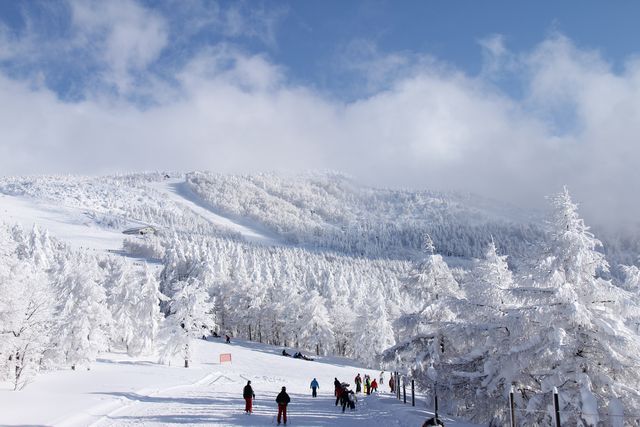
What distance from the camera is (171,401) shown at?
2950cm

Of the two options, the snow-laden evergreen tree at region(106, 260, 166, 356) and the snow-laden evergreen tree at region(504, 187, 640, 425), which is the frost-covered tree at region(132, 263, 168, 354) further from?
the snow-laden evergreen tree at region(504, 187, 640, 425)

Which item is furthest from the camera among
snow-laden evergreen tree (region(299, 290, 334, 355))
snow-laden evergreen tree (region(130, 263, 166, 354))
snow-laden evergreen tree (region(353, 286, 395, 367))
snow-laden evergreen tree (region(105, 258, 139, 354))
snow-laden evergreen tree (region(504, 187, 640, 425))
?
snow-laden evergreen tree (region(299, 290, 334, 355))

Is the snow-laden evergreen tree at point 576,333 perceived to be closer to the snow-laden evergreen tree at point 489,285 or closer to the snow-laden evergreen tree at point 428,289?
the snow-laden evergreen tree at point 489,285

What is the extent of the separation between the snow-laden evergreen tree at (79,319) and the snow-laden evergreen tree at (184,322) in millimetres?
7361

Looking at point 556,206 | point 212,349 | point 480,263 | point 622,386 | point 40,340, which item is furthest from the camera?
point 212,349

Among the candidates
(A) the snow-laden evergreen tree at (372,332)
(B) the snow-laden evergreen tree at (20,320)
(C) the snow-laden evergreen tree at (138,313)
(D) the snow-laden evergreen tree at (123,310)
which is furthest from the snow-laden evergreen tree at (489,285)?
(D) the snow-laden evergreen tree at (123,310)

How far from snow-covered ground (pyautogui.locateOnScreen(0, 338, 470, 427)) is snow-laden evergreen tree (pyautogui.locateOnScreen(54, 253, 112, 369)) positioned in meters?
2.26

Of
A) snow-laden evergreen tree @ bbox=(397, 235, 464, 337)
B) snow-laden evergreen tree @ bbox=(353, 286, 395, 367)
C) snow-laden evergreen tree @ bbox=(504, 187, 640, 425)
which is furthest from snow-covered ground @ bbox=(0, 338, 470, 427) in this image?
snow-laden evergreen tree @ bbox=(353, 286, 395, 367)

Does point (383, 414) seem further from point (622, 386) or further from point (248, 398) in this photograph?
point (622, 386)

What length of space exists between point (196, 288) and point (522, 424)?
51.0 m

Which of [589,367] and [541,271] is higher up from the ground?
[541,271]

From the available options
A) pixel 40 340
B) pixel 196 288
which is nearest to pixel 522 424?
pixel 40 340

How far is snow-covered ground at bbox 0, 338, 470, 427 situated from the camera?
21875mm

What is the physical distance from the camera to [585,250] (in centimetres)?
1862
